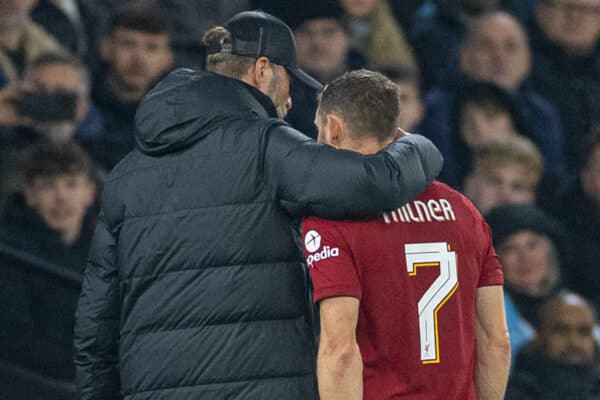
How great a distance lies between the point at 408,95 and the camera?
6.81 meters

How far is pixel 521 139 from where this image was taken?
275 inches

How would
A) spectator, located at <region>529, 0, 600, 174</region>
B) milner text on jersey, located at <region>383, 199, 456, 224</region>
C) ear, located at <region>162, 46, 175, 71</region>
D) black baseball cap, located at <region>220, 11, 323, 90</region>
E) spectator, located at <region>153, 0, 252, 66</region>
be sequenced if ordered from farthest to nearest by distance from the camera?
spectator, located at <region>529, 0, 600, 174</region>, spectator, located at <region>153, 0, 252, 66</region>, ear, located at <region>162, 46, 175, 71</region>, black baseball cap, located at <region>220, 11, 323, 90</region>, milner text on jersey, located at <region>383, 199, 456, 224</region>

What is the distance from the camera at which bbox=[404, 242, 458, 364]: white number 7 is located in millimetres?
2799

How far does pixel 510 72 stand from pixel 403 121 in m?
0.84

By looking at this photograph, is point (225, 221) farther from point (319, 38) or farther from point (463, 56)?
point (463, 56)

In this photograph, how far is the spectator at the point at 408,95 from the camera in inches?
268

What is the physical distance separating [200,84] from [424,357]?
0.80 meters

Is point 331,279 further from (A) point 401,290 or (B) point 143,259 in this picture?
(B) point 143,259

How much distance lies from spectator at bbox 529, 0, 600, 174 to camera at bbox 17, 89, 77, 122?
9.35 ft

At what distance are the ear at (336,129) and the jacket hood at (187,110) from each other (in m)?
0.20

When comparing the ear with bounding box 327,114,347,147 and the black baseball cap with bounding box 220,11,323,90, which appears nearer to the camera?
the ear with bounding box 327,114,347,147

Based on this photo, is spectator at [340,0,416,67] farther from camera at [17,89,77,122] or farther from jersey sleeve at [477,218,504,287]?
jersey sleeve at [477,218,504,287]

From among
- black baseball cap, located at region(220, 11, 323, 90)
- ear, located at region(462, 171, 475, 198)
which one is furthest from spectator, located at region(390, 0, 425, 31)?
black baseball cap, located at region(220, 11, 323, 90)

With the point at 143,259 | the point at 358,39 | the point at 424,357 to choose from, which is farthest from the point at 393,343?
the point at 358,39
